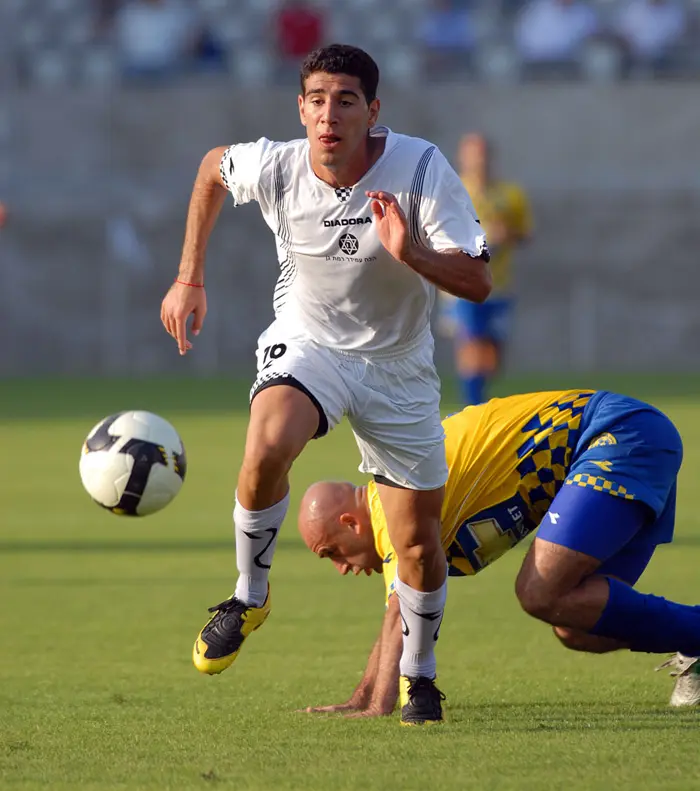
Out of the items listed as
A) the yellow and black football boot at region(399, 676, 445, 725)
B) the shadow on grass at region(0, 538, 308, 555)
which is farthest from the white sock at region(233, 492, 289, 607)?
the shadow on grass at region(0, 538, 308, 555)

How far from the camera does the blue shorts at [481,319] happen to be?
14.8 m

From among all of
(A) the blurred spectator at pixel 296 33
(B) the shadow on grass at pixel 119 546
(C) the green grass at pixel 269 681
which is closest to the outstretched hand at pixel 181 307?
(C) the green grass at pixel 269 681

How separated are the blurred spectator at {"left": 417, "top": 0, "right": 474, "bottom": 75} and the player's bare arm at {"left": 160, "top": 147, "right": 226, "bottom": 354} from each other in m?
19.0

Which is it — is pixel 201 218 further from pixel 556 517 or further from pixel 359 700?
pixel 359 700

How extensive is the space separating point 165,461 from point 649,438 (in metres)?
1.97

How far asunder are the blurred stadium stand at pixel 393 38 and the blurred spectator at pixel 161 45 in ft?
0.56

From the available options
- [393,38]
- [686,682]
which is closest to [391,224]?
[686,682]

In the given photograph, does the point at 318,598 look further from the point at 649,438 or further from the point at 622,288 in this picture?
the point at 622,288

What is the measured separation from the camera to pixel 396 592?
5.18m

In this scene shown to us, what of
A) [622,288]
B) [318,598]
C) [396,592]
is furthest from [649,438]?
[622,288]

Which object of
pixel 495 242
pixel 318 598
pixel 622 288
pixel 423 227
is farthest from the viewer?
pixel 622 288

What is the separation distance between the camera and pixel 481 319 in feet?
48.9

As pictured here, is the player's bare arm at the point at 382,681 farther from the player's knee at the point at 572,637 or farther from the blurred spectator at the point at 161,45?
the blurred spectator at the point at 161,45

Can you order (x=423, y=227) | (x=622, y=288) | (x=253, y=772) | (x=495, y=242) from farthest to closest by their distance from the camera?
1. (x=622, y=288)
2. (x=495, y=242)
3. (x=423, y=227)
4. (x=253, y=772)
